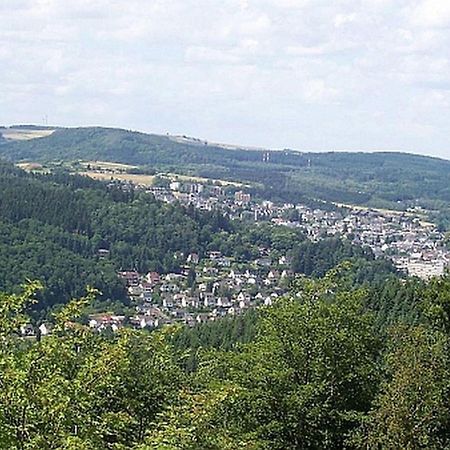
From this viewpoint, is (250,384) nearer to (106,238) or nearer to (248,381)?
(248,381)

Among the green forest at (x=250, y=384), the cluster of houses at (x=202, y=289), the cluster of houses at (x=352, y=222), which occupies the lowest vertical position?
the cluster of houses at (x=202, y=289)

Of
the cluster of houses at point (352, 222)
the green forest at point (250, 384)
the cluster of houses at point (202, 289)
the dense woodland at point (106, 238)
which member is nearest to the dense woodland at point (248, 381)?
the green forest at point (250, 384)

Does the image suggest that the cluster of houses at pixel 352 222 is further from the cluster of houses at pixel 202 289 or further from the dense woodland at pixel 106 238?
the cluster of houses at pixel 202 289

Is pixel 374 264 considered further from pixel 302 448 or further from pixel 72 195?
pixel 302 448

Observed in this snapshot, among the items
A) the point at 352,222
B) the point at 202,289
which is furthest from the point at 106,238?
the point at 352,222

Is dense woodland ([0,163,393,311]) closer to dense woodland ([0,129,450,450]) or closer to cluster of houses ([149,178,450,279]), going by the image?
cluster of houses ([149,178,450,279])

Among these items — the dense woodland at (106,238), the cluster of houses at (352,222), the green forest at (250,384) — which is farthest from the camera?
the cluster of houses at (352,222)
